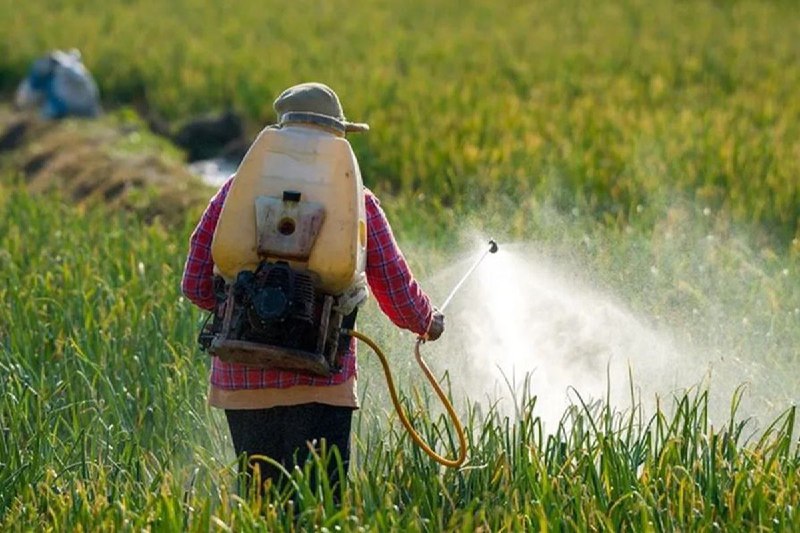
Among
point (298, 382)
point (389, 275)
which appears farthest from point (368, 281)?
point (298, 382)

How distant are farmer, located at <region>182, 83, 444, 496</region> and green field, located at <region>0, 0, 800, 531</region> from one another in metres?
0.15

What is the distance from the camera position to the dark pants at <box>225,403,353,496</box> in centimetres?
382

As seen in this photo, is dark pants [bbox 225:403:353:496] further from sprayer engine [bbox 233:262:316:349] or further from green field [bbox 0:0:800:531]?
sprayer engine [bbox 233:262:316:349]

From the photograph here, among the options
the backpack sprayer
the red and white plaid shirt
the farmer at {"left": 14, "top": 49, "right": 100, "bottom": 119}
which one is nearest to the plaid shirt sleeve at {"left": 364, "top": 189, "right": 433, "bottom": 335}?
the red and white plaid shirt

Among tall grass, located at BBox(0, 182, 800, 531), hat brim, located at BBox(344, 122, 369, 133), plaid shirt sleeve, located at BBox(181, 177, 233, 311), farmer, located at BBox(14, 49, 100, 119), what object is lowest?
tall grass, located at BBox(0, 182, 800, 531)

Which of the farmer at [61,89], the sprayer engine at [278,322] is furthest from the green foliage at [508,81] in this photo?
the sprayer engine at [278,322]

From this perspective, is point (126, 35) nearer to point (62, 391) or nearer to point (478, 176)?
point (478, 176)

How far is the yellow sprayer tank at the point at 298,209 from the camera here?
359 centimetres

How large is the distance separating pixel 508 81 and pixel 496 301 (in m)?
7.07

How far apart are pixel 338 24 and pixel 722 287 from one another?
10814 millimetres

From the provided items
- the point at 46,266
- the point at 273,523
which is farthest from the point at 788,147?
the point at 273,523

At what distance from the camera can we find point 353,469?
3.83m

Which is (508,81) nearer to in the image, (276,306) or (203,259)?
(203,259)

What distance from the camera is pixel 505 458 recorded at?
387 centimetres
